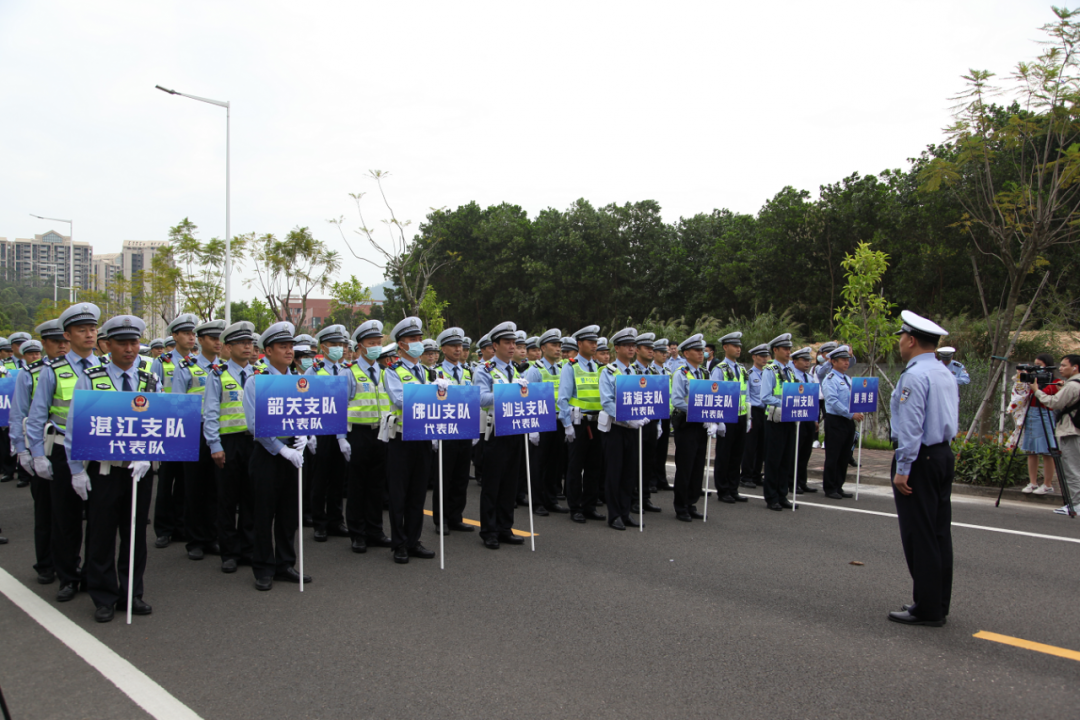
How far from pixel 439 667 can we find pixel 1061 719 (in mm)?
3298

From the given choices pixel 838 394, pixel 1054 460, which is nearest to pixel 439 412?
pixel 838 394

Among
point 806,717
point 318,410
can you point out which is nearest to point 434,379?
point 318,410

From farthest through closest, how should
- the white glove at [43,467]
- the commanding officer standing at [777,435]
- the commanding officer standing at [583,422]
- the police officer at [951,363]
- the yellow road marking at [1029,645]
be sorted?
1. the police officer at [951,363]
2. the commanding officer standing at [777,435]
3. the commanding officer standing at [583,422]
4. the white glove at [43,467]
5. the yellow road marking at [1029,645]

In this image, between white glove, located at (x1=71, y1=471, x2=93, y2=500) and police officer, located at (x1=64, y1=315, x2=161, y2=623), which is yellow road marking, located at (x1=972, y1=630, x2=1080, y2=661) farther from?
white glove, located at (x1=71, y1=471, x2=93, y2=500)

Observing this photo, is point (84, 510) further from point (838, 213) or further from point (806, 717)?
point (838, 213)

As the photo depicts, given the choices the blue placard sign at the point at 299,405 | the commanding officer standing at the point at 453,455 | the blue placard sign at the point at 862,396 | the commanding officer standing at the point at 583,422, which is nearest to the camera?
the blue placard sign at the point at 299,405

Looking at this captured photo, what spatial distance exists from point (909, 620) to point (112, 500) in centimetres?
567

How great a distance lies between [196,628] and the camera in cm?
482

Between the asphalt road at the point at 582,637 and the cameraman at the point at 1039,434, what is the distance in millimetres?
2381

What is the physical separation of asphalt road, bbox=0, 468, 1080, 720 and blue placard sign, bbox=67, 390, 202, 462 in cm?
119

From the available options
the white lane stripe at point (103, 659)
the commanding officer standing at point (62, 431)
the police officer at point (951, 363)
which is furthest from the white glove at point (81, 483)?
the police officer at point (951, 363)

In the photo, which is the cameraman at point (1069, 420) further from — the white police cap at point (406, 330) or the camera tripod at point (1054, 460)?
the white police cap at point (406, 330)

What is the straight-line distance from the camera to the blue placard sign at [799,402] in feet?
29.7

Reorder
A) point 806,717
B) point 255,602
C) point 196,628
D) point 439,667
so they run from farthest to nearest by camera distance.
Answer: point 255,602 → point 196,628 → point 439,667 → point 806,717
